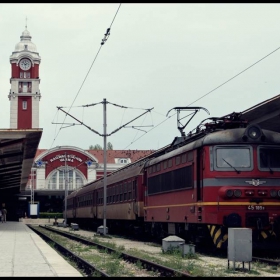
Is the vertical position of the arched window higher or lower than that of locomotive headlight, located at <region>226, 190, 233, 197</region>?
higher

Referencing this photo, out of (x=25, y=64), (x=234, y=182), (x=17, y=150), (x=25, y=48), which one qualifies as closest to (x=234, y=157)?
(x=234, y=182)

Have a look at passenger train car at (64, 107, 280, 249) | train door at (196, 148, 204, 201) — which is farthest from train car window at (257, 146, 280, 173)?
train door at (196, 148, 204, 201)

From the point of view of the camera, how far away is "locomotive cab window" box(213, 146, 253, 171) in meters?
16.8

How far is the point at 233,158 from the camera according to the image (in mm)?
16969

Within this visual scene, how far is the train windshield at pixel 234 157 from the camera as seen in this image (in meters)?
16.9

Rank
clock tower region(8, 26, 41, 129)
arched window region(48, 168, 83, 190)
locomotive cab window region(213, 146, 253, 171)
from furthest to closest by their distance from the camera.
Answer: clock tower region(8, 26, 41, 129) < arched window region(48, 168, 83, 190) < locomotive cab window region(213, 146, 253, 171)

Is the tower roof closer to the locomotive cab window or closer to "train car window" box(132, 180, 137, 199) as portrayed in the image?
"train car window" box(132, 180, 137, 199)

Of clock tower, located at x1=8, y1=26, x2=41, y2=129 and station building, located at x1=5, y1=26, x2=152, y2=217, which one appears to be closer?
station building, located at x1=5, y1=26, x2=152, y2=217

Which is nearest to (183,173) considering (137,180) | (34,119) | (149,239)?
(137,180)

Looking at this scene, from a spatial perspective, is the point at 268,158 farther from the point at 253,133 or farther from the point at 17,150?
the point at 17,150

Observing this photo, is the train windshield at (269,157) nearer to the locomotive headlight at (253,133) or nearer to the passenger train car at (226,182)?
the passenger train car at (226,182)

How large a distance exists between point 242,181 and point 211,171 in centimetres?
81

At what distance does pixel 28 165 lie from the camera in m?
45.2

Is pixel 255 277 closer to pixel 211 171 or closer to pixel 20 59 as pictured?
pixel 211 171
